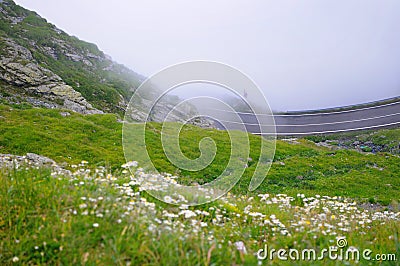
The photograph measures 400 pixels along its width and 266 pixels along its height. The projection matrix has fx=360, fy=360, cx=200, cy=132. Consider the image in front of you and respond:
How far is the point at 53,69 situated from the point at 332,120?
57.3m

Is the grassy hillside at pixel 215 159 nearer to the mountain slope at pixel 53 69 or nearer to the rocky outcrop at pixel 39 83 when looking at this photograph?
the rocky outcrop at pixel 39 83

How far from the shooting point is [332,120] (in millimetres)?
72938

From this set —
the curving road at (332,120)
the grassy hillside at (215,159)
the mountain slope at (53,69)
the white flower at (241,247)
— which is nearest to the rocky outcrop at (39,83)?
the mountain slope at (53,69)

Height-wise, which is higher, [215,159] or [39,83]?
[39,83]

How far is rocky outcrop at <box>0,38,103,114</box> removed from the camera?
55438 mm

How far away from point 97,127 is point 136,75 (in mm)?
76373

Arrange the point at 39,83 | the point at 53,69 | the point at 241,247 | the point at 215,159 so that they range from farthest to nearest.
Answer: the point at 53,69, the point at 39,83, the point at 215,159, the point at 241,247

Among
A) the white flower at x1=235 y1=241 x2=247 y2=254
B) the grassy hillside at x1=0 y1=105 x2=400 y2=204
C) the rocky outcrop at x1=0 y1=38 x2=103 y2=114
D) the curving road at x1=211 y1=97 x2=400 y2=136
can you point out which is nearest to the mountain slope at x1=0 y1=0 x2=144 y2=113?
the rocky outcrop at x1=0 y1=38 x2=103 y2=114

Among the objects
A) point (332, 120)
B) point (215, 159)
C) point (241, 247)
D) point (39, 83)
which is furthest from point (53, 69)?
point (241, 247)

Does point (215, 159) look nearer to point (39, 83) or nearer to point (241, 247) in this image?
point (241, 247)

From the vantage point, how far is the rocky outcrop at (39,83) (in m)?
55.4

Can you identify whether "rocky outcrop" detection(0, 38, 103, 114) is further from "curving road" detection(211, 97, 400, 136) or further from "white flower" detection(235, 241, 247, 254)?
"white flower" detection(235, 241, 247, 254)

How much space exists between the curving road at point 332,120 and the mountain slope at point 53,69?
1054 inches

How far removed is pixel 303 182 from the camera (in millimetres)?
30719
